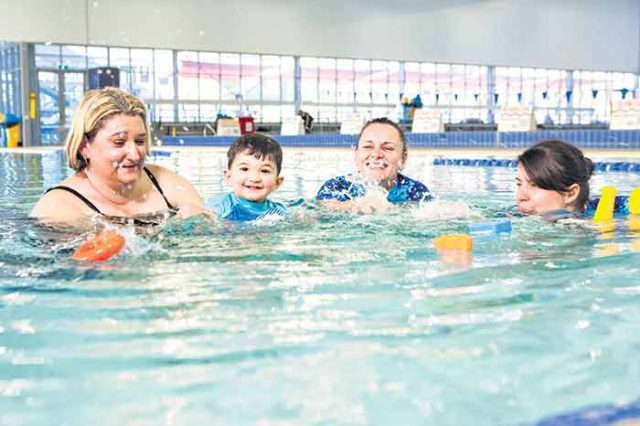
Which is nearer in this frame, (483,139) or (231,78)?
(483,139)

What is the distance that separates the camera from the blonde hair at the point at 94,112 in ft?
9.72

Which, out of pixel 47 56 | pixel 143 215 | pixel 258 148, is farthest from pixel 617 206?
pixel 47 56

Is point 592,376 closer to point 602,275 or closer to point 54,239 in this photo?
point 602,275

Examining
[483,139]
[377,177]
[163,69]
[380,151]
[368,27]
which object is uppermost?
[368,27]

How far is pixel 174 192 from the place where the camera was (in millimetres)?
3539

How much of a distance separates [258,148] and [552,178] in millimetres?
1366

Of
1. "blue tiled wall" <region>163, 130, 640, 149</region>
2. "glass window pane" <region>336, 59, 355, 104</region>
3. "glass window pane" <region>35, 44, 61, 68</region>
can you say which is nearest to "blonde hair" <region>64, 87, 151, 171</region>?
"blue tiled wall" <region>163, 130, 640, 149</region>

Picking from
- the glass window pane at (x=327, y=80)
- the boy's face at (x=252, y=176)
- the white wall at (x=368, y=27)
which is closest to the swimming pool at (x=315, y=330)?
the boy's face at (x=252, y=176)

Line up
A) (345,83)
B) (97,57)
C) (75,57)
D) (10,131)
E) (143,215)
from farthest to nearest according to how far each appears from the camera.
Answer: (345,83) → (97,57) → (75,57) → (10,131) → (143,215)

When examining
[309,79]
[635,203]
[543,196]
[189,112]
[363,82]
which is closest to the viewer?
[543,196]

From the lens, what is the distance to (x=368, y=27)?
25.8 meters

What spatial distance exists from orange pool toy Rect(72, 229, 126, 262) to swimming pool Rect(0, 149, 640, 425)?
0.05 meters

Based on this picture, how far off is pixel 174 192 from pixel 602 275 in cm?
196

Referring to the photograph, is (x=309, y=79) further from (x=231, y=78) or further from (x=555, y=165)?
(x=555, y=165)
